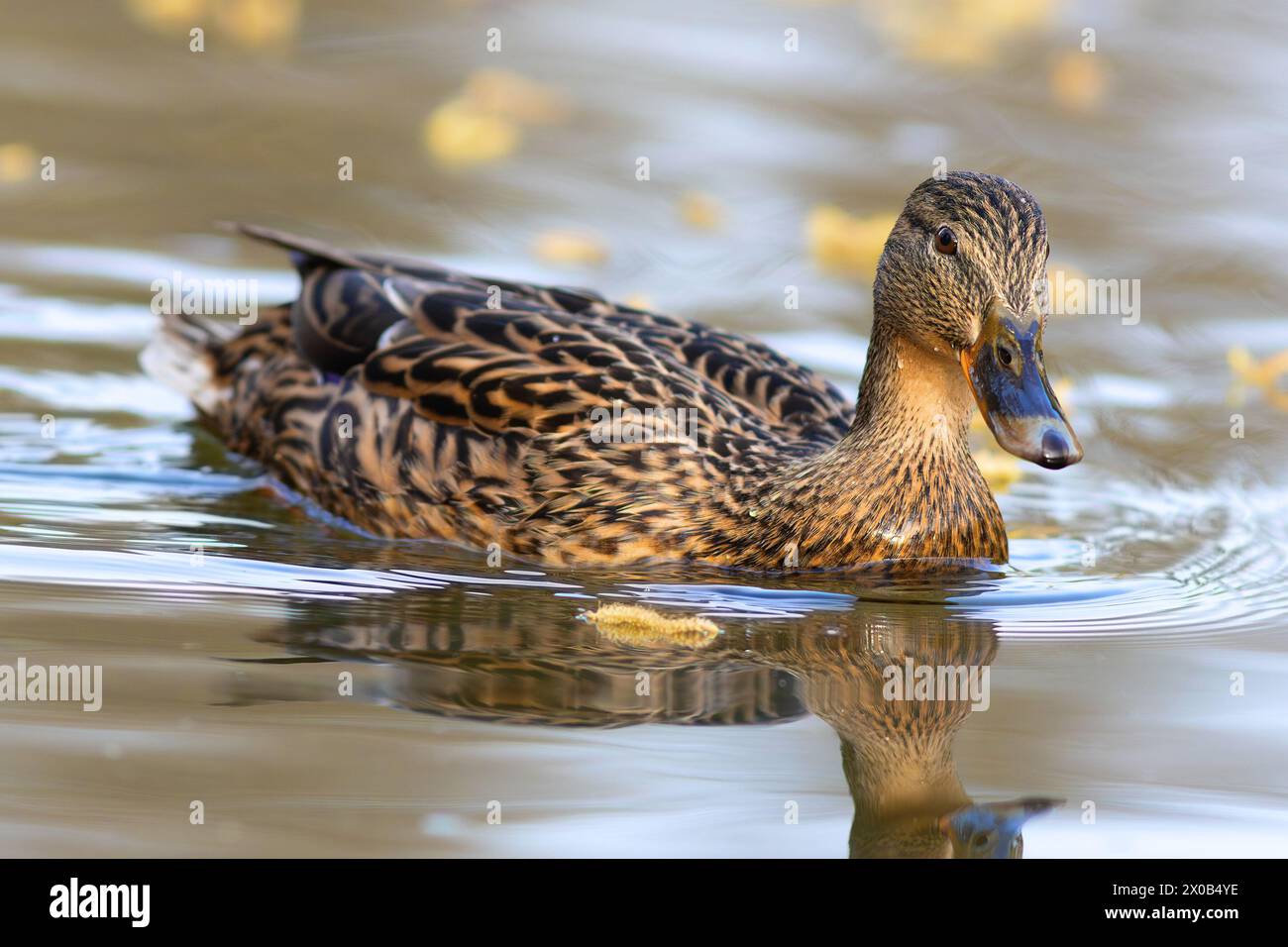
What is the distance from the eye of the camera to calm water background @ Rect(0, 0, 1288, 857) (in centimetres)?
502

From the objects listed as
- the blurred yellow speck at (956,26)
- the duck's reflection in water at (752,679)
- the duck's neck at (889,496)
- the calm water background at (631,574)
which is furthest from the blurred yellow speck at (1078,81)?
the duck's reflection in water at (752,679)

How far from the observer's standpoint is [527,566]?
717 cm

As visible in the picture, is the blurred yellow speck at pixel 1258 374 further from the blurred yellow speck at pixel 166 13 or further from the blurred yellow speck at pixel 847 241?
the blurred yellow speck at pixel 166 13

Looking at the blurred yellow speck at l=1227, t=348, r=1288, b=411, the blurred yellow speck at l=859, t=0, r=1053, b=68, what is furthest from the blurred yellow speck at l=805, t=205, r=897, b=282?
the blurred yellow speck at l=859, t=0, r=1053, b=68

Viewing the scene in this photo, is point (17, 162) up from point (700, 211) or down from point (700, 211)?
up

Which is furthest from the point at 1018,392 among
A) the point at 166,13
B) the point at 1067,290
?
the point at 166,13

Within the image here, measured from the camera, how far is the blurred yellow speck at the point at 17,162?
1130 cm

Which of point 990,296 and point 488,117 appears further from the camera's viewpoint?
Answer: point 488,117

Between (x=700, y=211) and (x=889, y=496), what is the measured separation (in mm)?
4750

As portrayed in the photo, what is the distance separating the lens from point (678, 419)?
7.34 m

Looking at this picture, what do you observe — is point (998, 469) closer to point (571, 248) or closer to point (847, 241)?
point (847, 241)

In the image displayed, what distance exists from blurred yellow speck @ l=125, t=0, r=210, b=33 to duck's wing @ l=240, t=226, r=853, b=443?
18.5 ft

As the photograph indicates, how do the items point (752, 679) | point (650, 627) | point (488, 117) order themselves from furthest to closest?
1. point (488, 117)
2. point (650, 627)
3. point (752, 679)

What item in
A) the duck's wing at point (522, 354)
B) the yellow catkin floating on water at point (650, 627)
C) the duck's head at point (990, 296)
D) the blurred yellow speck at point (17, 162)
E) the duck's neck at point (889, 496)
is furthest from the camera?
the blurred yellow speck at point (17, 162)
